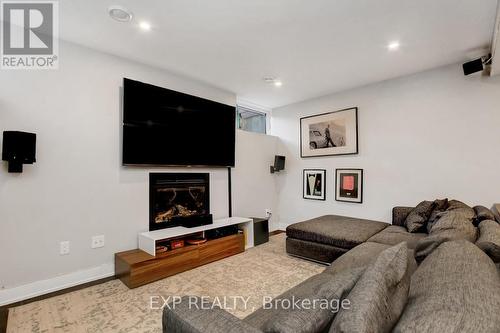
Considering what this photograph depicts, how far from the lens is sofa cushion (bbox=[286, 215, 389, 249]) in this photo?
9.36 ft

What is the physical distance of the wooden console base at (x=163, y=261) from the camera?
2.51 m

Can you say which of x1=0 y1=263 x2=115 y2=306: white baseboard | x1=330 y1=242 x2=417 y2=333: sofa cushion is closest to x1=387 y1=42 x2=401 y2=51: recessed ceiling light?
x1=330 y1=242 x2=417 y2=333: sofa cushion

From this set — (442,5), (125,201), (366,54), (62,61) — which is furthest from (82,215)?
(442,5)

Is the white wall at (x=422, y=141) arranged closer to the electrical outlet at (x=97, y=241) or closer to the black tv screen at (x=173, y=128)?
the black tv screen at (x=173, y=128)

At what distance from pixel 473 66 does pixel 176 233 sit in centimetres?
400

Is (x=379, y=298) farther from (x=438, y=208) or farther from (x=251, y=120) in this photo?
(x=251, y=120)

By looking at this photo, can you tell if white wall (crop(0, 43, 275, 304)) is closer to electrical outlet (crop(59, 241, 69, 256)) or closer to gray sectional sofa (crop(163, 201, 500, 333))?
electrical outlet (crop(59, 241, 69, 256))

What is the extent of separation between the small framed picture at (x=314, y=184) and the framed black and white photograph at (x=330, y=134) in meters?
0.33

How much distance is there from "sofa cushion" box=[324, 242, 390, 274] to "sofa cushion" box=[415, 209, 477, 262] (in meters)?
0.34

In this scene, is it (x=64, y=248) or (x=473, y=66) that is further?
(x=473, y=66)

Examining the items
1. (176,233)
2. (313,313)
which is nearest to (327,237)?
(176,233)

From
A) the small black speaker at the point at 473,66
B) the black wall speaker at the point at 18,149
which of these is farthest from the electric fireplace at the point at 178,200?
the small black speaker at the point at 473,66

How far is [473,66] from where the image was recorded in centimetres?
282

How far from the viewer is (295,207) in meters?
4.80
